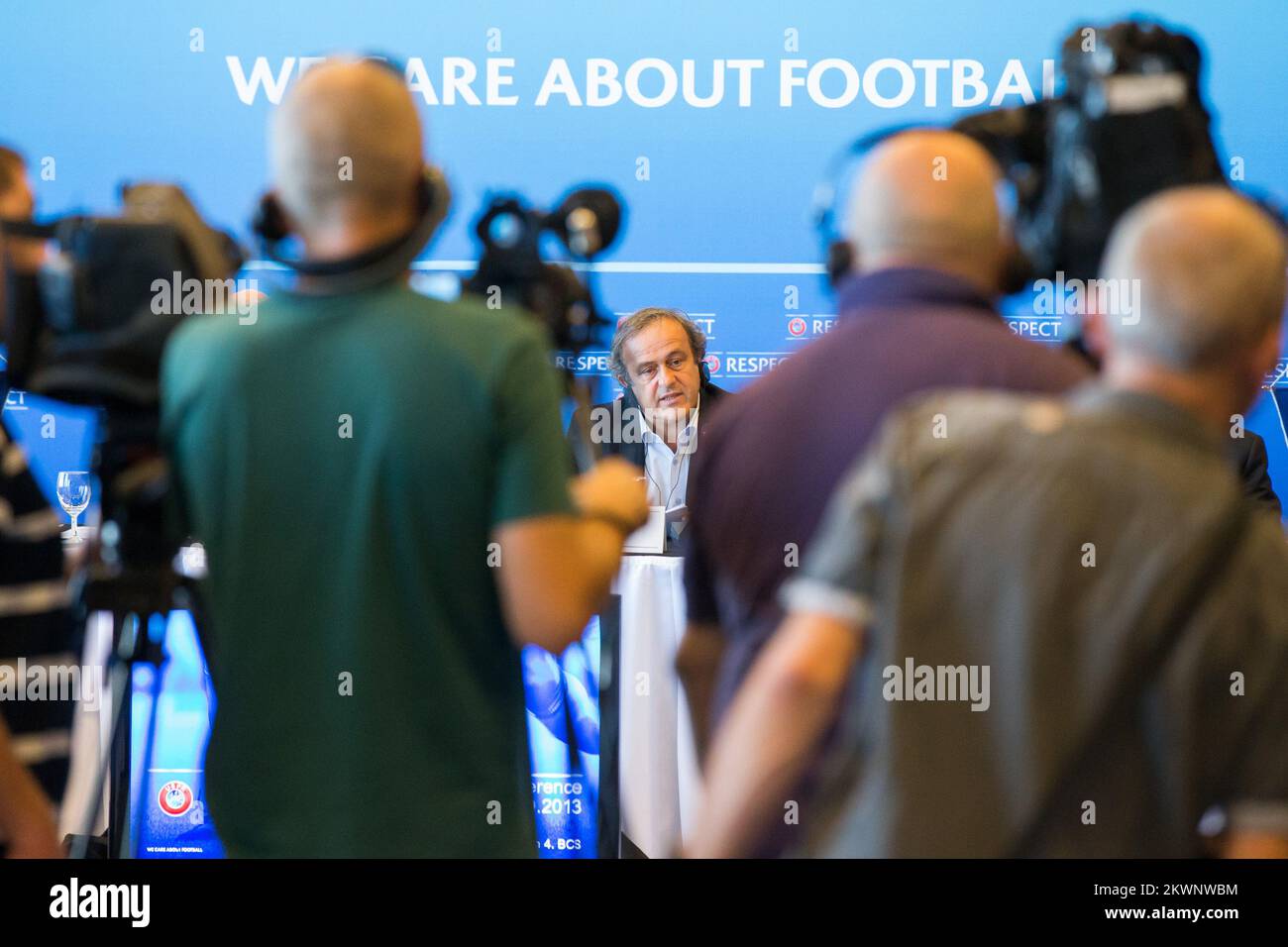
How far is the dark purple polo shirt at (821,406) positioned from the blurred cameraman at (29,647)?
2.25 ft

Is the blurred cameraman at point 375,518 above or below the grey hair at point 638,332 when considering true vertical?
below

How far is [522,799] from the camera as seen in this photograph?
1.48m

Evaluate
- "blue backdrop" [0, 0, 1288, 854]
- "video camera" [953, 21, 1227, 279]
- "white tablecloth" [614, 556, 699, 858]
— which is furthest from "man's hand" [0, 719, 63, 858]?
"blue backdrop" [0, 0, 1288, 854]

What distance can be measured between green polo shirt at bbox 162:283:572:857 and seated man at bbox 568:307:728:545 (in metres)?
1.78

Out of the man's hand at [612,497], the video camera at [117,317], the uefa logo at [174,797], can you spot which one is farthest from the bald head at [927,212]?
the uefa logo at [174,797]

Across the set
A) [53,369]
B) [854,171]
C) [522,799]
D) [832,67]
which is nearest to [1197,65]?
[854,171]

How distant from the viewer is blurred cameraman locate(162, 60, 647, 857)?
139 cm

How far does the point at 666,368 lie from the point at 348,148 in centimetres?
189

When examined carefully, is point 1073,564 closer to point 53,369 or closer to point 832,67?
point 53,369

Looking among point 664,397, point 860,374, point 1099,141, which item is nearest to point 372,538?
point 860,374

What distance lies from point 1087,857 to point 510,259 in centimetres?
103

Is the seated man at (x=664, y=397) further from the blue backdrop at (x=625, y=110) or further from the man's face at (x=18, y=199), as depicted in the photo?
the man's face at (x=18, y=199)

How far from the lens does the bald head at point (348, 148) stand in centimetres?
143

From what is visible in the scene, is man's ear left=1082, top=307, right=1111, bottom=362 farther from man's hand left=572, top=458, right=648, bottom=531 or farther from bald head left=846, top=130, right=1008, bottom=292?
man's hand left=572, top=458, right=648, bottom=531
